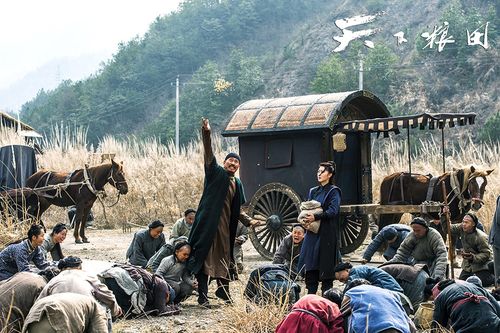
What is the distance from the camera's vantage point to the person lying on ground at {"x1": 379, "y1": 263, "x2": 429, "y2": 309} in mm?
9156

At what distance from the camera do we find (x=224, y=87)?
44969 mm

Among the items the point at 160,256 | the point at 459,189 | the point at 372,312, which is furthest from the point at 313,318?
the point at 459,189

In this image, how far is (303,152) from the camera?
13391 mm

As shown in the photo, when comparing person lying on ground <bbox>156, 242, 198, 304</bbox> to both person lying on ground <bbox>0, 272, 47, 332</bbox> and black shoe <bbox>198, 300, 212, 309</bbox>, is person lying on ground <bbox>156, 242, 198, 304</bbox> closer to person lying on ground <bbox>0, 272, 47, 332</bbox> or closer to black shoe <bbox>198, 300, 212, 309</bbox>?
black shoe <bbox>198, 300, 212, 309</bbox>

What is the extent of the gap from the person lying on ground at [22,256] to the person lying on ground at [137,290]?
78 cm

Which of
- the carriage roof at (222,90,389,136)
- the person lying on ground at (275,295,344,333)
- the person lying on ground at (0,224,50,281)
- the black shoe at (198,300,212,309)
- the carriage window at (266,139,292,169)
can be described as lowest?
the black shoe at (198,300,212,309)

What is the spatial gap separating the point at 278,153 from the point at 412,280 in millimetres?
4838

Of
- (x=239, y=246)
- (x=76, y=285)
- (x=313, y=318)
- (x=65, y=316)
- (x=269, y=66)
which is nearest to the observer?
(x=313, y=318)

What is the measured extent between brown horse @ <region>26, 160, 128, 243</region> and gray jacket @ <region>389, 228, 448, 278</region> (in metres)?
7.93

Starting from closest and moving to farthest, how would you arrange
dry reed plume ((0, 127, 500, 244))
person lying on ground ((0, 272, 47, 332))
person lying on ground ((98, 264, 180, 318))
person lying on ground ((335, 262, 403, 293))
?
person lying on ground ((0, 272, 47, 332)) < person lying on ground ((335, 262, 403, 293)) < person lying on ground ((98, 264, 180, 318)) < dry reed plume ((0, 127, 500, 244))

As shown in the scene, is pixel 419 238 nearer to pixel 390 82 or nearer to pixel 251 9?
pixel 390 82

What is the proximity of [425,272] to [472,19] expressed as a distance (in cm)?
3116

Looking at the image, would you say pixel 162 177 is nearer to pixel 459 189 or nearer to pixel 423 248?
pixel 459 189

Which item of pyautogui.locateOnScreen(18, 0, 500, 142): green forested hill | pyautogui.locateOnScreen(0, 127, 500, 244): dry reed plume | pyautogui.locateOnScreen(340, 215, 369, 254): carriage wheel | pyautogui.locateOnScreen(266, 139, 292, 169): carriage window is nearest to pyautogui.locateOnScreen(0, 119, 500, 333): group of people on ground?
pyautogui.locateOnScreen(266, 139, 292, 169): carriage window
